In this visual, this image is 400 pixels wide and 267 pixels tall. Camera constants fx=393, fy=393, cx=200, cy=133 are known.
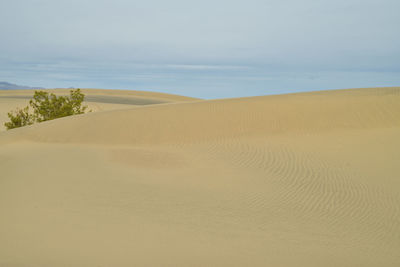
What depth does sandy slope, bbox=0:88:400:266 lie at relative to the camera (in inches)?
201

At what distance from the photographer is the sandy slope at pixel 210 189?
5.11 meters

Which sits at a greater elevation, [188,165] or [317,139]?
[317,139]

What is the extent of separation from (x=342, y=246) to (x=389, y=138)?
834 centimetres

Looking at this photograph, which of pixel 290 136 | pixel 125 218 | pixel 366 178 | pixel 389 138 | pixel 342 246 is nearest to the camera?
pixel 342 246

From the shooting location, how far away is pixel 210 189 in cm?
813

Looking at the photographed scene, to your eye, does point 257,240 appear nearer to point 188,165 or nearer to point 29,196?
point 29,196

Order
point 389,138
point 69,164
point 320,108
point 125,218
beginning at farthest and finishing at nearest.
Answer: point 320,108 → point 389,138 → point 69,164 → point 125,218

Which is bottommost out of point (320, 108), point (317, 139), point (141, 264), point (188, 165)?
point (141, 264)

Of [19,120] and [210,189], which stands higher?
[19,120]

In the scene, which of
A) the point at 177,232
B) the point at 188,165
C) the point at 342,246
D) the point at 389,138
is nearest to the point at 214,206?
the point at 177,232

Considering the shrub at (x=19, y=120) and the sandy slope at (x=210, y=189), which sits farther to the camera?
the shrub at (x=19, y=120)

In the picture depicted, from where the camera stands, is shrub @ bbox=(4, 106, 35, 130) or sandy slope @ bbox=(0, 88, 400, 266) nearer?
sandy slope @ bbox=(0, 88, 400, 266)

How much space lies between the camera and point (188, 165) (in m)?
10.3

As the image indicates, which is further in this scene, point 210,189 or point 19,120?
point 19,120
